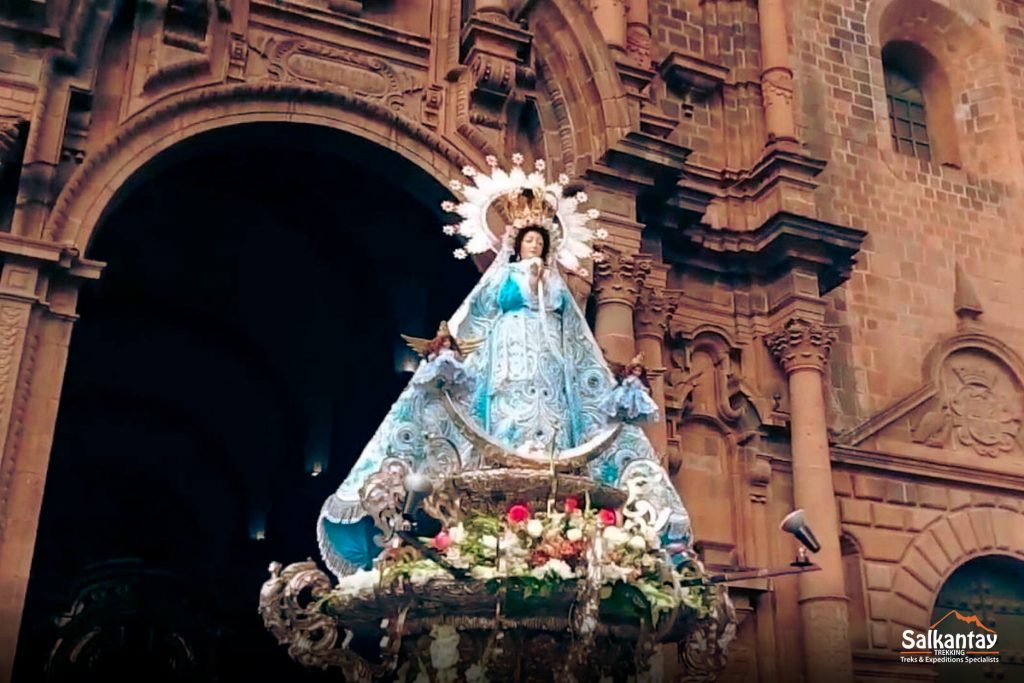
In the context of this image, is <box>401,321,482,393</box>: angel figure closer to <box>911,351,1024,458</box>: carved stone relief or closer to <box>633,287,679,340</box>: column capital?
<box>633,287,679,340</box>: column capital

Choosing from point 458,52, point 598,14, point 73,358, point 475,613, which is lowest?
point 475,613

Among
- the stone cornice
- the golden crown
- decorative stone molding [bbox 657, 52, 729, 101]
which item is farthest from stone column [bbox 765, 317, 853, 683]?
the golden crown

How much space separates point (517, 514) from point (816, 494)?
6.16 meters

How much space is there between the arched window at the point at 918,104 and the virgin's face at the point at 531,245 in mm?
10093

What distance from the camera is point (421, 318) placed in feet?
47.8

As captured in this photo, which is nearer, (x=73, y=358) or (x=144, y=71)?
(x=144, y=71)

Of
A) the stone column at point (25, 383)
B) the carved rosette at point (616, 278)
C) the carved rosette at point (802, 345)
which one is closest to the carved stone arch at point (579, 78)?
the carved rosette at point (616, 278)

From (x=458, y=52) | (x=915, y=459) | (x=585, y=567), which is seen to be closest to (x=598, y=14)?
(x=458, y=52)

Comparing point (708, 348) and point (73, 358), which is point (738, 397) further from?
point (73, 358)

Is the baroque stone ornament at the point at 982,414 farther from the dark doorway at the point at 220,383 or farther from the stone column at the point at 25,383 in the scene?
the stone column at the point at 25,383

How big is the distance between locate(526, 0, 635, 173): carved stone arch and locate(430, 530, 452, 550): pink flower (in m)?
5.76

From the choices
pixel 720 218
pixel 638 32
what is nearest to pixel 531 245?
pixel 720 218

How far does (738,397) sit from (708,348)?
0.70m

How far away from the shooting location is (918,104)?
18.9 meters
